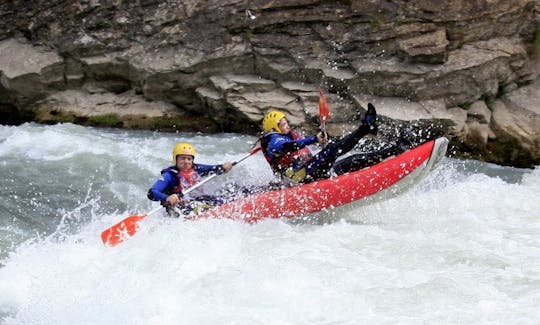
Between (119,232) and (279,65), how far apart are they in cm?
457

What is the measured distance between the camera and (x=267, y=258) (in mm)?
5793

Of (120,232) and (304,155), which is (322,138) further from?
(120,232)

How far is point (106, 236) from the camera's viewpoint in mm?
6520

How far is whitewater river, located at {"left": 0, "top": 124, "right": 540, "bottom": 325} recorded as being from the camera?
16.2 feet

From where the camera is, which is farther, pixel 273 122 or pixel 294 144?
pixel 273 122

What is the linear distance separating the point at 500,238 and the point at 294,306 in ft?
7.63

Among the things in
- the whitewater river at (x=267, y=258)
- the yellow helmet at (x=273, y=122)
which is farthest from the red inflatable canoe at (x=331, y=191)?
the yellow helmet at (x=273, y=122)

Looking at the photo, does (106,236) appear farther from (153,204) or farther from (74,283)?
(153,204)

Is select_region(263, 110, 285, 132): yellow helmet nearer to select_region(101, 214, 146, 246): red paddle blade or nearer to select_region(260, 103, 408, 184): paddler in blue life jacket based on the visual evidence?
select_region(260, 103, 408, 184): paddler in blue life jacket

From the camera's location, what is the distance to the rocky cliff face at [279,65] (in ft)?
31.8

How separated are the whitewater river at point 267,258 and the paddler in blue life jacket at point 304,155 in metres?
0.45

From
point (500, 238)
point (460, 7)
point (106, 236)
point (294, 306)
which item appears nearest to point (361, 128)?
point (500, 238)

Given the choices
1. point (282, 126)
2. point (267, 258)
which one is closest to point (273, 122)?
point (282, 126)

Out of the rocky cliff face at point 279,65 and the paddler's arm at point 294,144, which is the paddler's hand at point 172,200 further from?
the rocky cliff face at point 279,65
